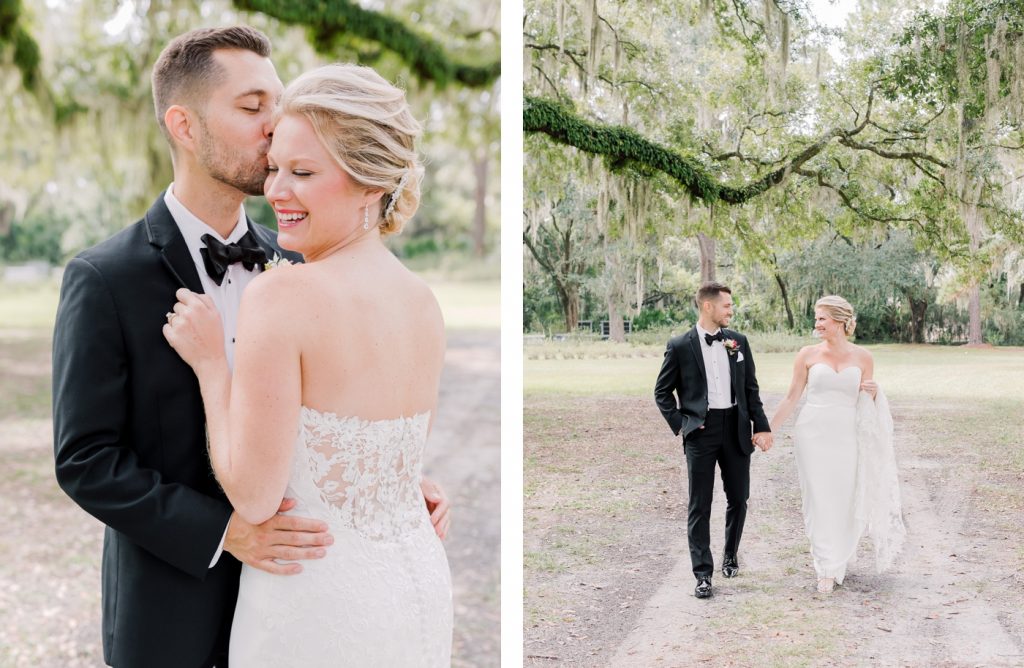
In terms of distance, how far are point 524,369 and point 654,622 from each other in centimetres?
132


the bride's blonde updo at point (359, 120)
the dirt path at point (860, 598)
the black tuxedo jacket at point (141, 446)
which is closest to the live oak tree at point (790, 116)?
the dirt path at point (860, 598)

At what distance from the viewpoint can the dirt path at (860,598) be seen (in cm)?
369

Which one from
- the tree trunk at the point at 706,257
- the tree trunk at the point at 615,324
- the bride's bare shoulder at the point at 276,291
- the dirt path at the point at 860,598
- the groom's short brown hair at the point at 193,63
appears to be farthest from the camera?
the tree trunk at the point at 615,324

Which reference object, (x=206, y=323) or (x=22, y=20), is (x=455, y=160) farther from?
(x=206, y=323)

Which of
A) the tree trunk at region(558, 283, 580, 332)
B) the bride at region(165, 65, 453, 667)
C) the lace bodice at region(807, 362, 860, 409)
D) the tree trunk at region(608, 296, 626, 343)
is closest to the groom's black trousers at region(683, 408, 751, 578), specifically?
the lace bodice at region(807, 362, 860, 409)

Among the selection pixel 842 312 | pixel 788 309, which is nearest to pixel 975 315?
pixel 842 312

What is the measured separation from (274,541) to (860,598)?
9.65 ft

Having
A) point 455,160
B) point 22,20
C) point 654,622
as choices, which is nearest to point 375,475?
point 654,622

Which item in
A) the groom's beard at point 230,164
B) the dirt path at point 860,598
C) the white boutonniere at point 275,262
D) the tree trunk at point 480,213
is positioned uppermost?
the tree trunk at point 480,213

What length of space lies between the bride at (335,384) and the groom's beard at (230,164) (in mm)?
42

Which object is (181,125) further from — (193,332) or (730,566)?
(730,566)

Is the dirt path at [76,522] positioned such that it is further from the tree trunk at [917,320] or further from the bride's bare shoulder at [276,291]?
the bride's bare shoulder at [276,291]

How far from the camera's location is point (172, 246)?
179 cm

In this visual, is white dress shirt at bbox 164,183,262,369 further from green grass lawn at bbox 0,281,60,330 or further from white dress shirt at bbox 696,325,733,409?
green grass lawn at bbox 0,281,60,330
